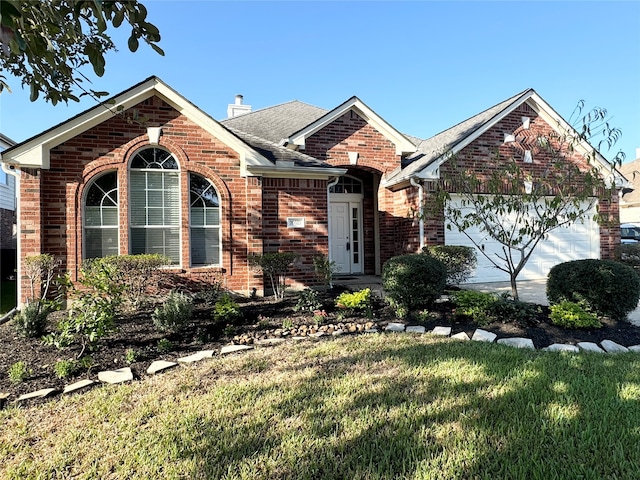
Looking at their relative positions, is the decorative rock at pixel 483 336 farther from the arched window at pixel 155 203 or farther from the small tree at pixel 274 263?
the arched window at pixel 155 203

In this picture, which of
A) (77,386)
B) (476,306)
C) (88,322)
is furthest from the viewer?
(476,306)

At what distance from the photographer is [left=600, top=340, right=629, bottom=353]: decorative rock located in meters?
4.93

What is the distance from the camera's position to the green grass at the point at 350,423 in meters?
2.44

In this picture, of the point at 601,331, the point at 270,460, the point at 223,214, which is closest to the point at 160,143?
the point at 223,214

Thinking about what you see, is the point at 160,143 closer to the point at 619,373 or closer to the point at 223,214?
the point at 223,214

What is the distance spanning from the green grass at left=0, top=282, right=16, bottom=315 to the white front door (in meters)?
8.54

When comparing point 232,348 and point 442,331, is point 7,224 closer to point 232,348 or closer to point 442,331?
point 232,348

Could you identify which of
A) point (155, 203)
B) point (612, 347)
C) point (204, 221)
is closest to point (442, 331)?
point (612, 347)

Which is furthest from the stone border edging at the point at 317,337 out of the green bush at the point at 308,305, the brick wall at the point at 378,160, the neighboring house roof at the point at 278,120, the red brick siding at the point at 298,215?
the neighboring house roof at the point at 278,120

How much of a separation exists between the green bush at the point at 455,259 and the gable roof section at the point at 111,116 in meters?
4.85

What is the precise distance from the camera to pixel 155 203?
27.0 feet

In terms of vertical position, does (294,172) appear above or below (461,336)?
above

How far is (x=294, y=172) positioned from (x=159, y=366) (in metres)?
5.59

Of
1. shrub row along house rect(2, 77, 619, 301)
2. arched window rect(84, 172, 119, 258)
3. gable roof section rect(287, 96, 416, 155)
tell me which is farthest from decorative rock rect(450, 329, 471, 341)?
gable roof section rect(287, 96, 416, 155)
